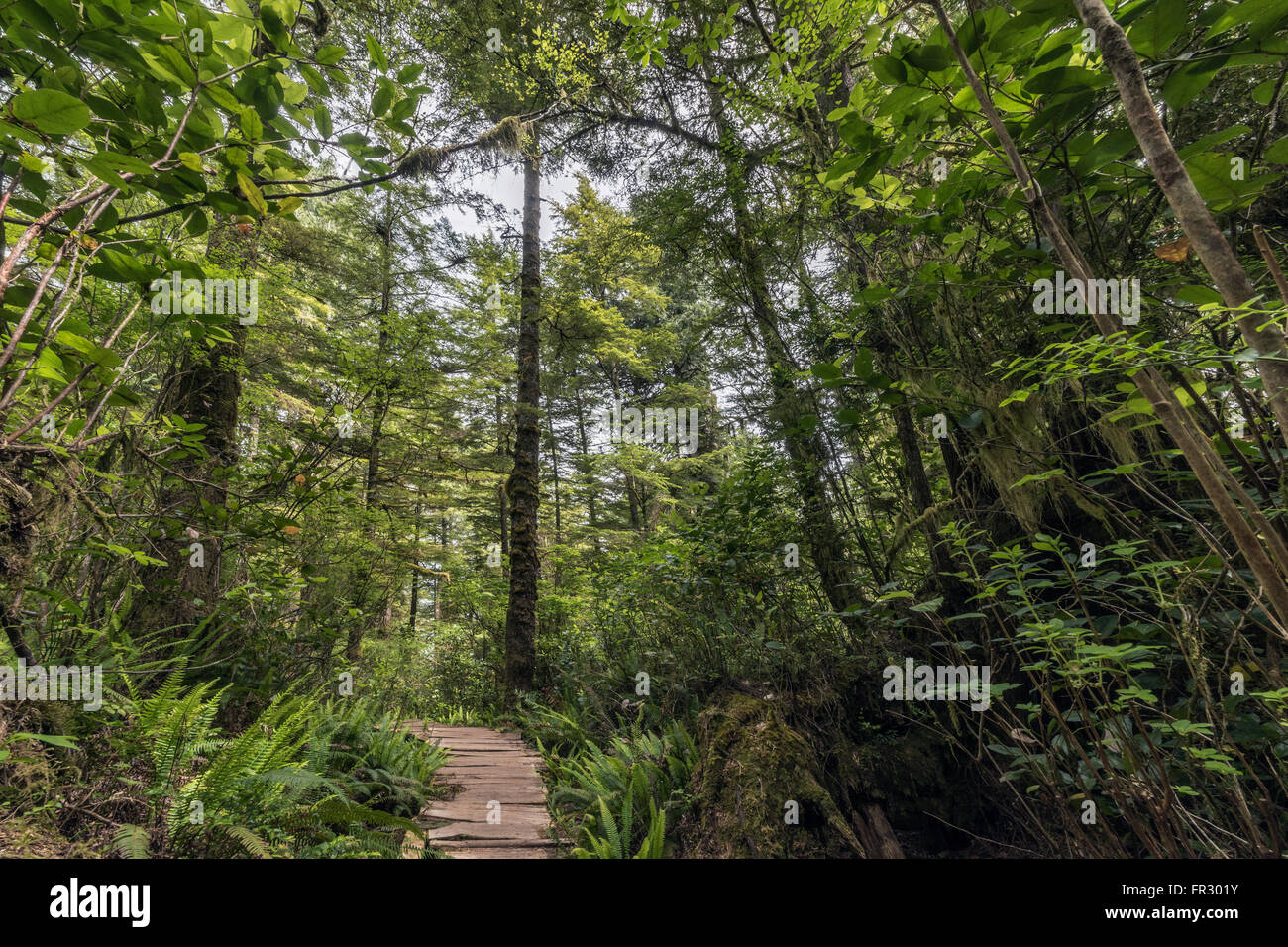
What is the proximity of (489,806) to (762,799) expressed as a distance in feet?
6.77

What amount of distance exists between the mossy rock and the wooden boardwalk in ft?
3.25

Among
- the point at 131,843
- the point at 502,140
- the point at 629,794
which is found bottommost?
the point at 629,794

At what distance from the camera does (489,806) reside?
Result: 3.38m

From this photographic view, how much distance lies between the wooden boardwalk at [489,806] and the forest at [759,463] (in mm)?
50

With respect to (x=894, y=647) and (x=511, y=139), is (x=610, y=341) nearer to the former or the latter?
(x=511, y=139)

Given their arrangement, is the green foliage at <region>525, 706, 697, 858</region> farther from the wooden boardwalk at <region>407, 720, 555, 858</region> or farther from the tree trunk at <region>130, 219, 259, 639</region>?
the tree trunk at <region>130, 219, 259, 639</region>

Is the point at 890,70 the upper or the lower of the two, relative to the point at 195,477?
upper

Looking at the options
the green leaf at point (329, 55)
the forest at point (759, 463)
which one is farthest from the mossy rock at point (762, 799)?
the green leaf at point (329, 55)

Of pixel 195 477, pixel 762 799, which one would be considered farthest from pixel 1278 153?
pixel 195 477

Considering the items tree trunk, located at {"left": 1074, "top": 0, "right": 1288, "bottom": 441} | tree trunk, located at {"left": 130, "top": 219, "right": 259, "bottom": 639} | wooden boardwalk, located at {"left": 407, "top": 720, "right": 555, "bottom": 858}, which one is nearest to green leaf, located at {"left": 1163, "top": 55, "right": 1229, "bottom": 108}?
tree trunk, located at {"left": 1074, "top": 0, "right": 1288, "bottom": 441}

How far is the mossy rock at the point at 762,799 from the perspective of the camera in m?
2.43

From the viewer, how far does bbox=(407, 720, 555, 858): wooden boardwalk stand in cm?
282

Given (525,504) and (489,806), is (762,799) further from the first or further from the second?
(525,504)
